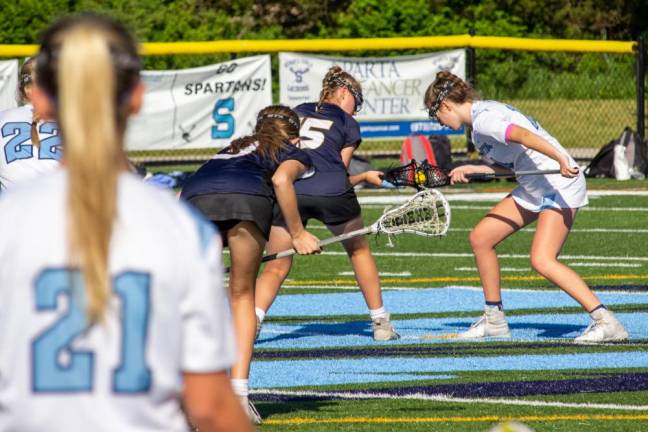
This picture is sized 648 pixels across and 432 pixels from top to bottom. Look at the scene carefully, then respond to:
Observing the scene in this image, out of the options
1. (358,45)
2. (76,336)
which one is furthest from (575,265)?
(76,336)

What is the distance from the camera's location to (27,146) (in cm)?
688

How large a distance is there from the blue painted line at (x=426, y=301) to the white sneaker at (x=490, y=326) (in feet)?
4.13

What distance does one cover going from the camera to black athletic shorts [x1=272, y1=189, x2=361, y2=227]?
28.9 ft

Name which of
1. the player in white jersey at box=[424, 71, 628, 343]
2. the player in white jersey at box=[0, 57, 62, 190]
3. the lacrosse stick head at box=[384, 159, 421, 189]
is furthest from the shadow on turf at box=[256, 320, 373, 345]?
the player in white jersey at box=[0, 57, 62, 190]

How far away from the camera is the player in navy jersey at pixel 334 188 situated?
8.68m

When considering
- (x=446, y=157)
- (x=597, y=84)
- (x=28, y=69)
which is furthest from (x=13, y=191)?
(x=597, y=84)

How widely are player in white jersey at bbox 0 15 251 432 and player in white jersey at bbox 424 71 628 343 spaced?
5.94 m

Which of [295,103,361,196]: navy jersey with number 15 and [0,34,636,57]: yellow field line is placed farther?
[0,34,636,57]: yellow field line

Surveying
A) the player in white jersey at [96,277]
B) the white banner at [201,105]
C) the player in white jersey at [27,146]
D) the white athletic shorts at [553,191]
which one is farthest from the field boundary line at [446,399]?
the white banner at [201,105]

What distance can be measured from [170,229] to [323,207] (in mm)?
6268

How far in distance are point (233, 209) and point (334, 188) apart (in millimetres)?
2638

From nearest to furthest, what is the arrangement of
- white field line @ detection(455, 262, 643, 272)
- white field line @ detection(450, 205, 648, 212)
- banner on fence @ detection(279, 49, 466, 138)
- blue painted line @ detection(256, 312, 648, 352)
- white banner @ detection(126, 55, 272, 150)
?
blue painted line @ detection(256, 312, 648, 352), white field line @ detection(455, 262, 643, 272), white field line @ detection(450, 205, 648, 212), white banner @ detection(126, 55, 272, 150), banner on fence @ detection(279, 49, 466, 138)

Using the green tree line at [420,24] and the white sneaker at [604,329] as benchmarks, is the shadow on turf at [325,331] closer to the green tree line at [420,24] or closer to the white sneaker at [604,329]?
the white sneaker at [604,329]

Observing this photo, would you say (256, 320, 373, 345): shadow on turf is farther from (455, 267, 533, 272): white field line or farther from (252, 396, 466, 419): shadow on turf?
(455, 267, 533, 272): white field line
